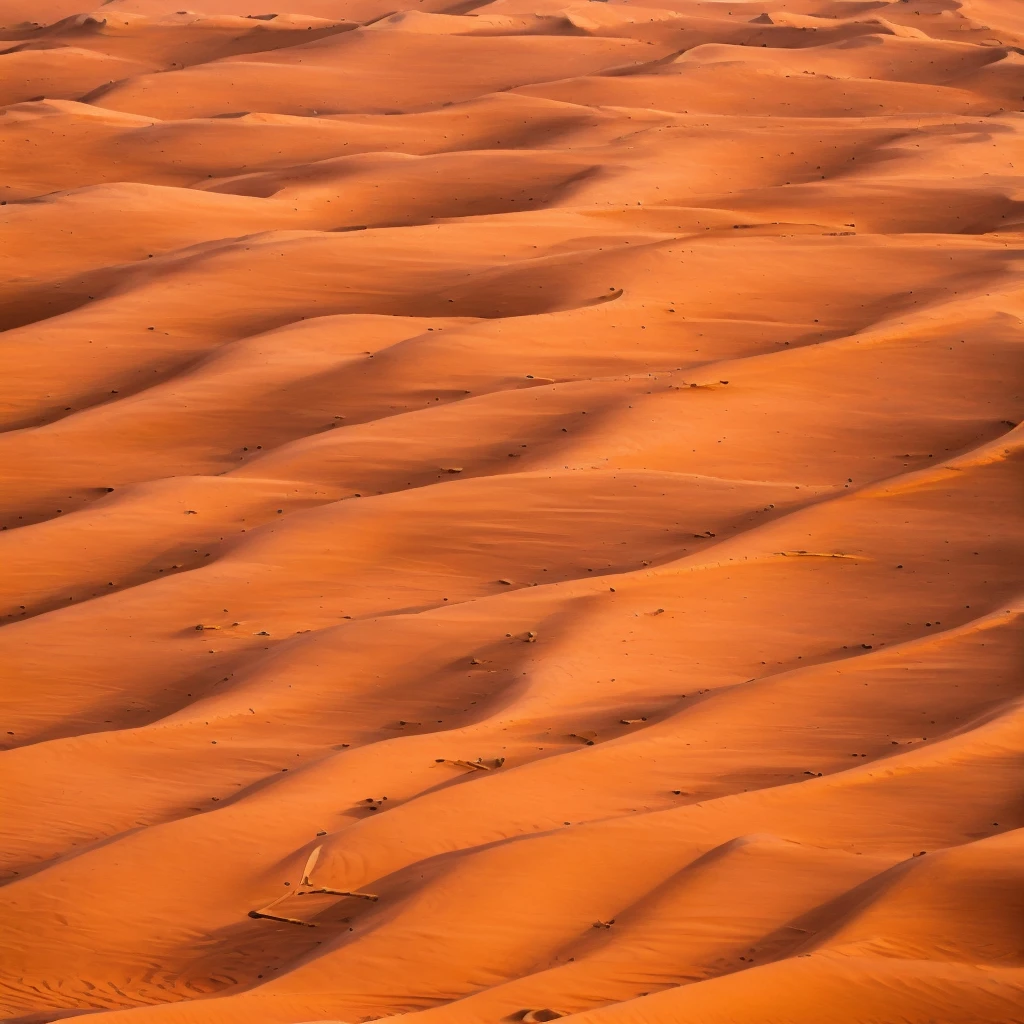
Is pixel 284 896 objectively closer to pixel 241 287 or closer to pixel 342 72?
pixel 241 287

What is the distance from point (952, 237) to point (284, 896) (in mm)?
6441

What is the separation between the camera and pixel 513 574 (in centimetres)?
547

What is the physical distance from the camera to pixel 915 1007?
2.96 m

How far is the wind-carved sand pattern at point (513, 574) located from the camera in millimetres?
3346

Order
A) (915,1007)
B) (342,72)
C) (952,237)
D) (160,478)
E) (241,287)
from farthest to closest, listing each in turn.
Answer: (342,72) < (952,237) < (241,287) < (160,478) < (915,1007)

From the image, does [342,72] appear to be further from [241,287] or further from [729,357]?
[729,357]

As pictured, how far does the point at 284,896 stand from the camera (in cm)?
355

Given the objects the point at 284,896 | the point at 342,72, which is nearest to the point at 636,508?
the point at 284,896

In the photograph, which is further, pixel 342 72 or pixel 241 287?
pixel 342 72

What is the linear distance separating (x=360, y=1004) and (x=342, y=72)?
39.1 feet

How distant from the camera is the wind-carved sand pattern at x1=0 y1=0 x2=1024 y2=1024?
3346 mm

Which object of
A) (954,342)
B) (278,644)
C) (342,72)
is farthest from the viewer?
(342,72)

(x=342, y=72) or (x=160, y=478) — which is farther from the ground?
(x=342, y=72)

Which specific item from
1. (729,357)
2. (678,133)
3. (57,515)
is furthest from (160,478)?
(678,133)
